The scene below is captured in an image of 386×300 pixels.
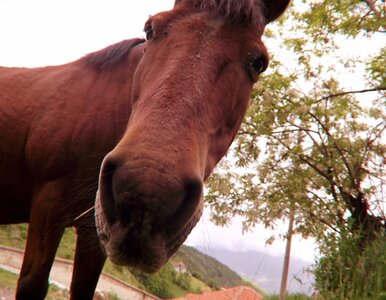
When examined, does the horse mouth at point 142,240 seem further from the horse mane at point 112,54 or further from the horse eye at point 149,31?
the horse mane at point 112,54

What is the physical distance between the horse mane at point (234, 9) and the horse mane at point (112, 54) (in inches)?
48.9

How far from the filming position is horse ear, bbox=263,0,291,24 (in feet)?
9.55

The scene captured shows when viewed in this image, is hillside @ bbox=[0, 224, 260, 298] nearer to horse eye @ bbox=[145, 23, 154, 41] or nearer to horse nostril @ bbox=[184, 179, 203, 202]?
horse eye @ bbox=[145, 23, 154, 41]

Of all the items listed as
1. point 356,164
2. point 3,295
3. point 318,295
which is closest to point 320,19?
point 356,164

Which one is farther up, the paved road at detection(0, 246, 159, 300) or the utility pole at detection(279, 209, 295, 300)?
the utility pole at detection(279, 209, 295, 300)

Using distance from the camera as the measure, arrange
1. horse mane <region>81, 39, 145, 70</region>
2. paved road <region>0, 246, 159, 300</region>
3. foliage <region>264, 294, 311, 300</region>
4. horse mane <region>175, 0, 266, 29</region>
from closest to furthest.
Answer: horse mane <region>175, 0, 266, 29</region>, horse mane <region>81, 39, 145, 70</region>, foliage <region>264, 294, 311, 300</region>, paved road <region>0, 246, 159, 300</region>

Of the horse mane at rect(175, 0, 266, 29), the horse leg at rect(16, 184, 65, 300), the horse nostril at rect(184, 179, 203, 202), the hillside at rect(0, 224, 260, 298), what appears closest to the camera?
the horse nostril at rect(184, 179, 203, 202)

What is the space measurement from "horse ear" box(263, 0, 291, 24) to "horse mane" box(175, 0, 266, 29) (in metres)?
0.59

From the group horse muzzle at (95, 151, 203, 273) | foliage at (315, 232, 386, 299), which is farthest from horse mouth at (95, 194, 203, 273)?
foliage at (315, 232, 386, 299)

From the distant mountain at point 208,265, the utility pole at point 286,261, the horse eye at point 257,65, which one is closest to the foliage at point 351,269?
the distant mountain at point 208,265

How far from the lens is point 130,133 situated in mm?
1633

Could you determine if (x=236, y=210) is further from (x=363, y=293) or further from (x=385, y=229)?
(x=363, y=293)

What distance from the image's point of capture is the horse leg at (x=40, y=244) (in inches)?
111

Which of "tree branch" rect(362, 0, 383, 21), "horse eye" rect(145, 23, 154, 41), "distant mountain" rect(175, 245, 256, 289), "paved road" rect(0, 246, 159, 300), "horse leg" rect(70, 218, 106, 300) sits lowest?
"paved road" rect(0, 246, 159, 300)
